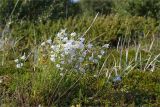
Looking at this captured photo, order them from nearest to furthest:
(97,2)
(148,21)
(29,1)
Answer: (148,21)
(29,1)
(97,2)

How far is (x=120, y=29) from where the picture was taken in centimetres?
1147

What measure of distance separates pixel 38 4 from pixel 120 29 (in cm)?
328

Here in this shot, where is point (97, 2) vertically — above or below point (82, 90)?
below

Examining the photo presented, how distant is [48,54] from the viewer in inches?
229

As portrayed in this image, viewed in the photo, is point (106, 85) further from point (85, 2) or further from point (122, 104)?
point (85, 2)

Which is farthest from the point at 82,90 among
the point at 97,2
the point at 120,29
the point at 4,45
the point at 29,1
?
the point at 97,2

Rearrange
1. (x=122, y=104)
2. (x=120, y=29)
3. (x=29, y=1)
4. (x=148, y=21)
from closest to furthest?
(x=122, y=104) < (x=120, y=29) < (x=148, y=21) < (x=29, y=1)

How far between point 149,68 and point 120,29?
457 cm

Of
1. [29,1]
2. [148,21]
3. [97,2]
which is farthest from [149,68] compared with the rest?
[97,2]

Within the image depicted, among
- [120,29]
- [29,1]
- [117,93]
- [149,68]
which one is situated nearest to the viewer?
[117,93]

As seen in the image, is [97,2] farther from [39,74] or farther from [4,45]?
[39,74]

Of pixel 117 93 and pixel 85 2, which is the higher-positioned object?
pixel 117 93

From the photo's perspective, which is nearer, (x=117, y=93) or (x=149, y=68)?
(x=117, y=93)

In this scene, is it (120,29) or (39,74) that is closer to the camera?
(39,74)
